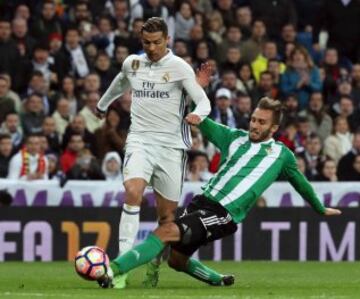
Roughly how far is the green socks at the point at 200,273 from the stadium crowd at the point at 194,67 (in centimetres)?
634

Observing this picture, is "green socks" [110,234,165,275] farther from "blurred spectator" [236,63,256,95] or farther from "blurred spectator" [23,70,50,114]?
"blurred spectator" [236,63,256,95]

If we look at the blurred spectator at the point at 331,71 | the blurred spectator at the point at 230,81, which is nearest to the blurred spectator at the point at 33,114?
the blurred spectator at the point at 230,81

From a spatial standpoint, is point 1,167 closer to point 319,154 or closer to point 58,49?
point 58,49

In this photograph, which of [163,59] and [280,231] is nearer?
[163,59]

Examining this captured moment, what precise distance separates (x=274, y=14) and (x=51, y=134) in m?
5.82

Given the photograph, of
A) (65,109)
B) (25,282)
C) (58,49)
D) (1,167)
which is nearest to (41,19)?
(58,49)

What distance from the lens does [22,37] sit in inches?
842

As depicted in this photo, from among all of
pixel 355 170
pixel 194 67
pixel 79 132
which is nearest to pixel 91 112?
pixel 79 132

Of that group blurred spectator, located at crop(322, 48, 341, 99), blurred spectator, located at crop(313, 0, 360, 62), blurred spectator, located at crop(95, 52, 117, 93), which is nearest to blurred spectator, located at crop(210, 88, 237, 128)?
blurred spectator, located at crop(95, 52, 117, 93)

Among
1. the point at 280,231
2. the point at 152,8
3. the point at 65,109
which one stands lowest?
the point at 280,231

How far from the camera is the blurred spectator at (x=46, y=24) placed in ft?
71.2

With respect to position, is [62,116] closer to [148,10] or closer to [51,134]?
[51,134]

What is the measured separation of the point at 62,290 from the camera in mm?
11617

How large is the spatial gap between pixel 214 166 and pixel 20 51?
3.58 m
